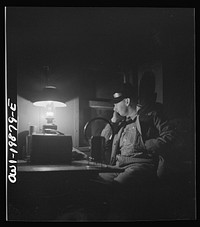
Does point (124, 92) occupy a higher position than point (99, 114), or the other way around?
point (124, 92)

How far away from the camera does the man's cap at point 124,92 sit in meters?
2.14

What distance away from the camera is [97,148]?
2.13 metres

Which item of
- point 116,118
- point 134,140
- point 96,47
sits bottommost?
point 134,140

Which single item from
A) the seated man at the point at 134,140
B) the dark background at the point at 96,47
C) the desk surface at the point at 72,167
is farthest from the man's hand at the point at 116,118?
the desk surface at the point at 72,167

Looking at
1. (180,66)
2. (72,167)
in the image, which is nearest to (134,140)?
(72,167)

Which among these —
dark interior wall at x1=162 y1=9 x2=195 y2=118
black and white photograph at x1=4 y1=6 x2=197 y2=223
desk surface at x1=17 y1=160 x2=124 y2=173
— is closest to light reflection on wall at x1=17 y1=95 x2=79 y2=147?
black and white photograph at x1=4 y1=6 x2=197 y2=223

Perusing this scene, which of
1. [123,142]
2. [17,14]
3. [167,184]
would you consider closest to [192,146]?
[167,184]

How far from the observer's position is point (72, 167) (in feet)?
6.89

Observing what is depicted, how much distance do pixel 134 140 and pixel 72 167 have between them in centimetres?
45

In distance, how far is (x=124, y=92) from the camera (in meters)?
2.14

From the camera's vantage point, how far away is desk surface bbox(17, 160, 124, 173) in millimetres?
2086

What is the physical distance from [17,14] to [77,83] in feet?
1.99

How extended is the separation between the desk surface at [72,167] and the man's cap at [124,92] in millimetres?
446

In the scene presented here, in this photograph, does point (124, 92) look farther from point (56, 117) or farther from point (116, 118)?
point (56, 117)
